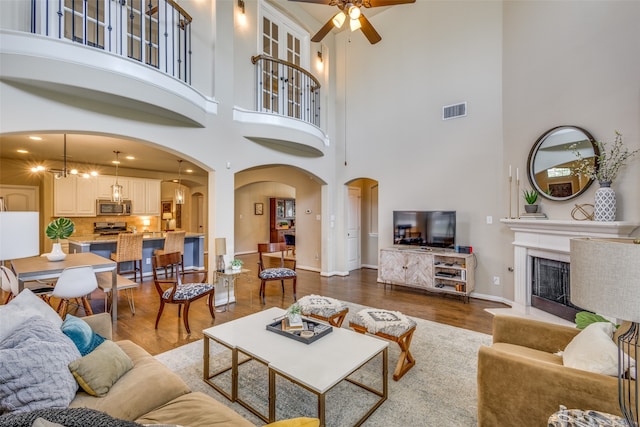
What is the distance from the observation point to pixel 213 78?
4.40 m

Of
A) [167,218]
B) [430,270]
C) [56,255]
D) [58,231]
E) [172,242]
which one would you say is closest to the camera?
[58,231]

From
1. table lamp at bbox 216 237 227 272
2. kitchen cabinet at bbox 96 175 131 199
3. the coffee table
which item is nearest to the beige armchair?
the coffee table

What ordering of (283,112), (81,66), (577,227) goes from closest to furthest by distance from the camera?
1. (81,66)
2. (577,227)
3. (283,112)

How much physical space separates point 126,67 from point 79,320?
100 inches

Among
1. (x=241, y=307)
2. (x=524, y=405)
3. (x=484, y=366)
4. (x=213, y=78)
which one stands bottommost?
(x=241, y=307)

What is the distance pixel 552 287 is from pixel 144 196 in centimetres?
919

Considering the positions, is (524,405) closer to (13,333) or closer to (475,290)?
(13,333)

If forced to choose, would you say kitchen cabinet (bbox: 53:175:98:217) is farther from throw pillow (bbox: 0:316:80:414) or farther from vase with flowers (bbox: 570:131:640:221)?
vase with flowers (bbox: 570:131:640:221)

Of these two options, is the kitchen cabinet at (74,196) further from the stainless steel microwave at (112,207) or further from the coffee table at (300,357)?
the coffee table at (300,357)

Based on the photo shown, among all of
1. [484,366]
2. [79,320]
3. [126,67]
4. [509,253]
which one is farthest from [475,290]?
[126,67]

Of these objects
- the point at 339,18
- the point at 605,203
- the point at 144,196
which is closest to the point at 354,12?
the point at 339,18

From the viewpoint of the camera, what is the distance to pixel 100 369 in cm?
160

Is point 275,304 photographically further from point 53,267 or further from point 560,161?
point 560,161

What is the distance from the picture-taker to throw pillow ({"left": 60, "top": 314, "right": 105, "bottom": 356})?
5.77 ft
